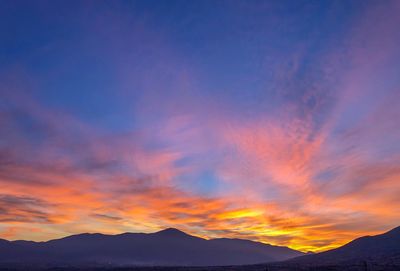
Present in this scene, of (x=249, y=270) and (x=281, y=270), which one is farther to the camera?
(x=249, y=270)

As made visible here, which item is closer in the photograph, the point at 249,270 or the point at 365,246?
the point at 249,270

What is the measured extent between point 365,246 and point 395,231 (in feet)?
71.0

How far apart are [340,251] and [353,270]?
118828mm

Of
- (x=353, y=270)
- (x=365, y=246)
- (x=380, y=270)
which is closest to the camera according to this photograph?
(x=380, y=270)

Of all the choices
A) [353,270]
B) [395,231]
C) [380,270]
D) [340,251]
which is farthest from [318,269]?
[395,231]

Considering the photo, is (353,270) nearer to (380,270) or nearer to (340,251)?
(380,270)

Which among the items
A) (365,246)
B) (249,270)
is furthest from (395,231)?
(249,270)

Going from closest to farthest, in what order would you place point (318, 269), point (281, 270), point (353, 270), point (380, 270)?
point (380, 270)
point (353, 270)
point (318, 269)
point (281, 270)

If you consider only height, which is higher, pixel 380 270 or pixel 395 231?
pixel 395 231

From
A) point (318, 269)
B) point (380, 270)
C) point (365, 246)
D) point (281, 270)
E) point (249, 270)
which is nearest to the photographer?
point (380, 270)

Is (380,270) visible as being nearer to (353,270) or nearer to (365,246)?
(353,270)

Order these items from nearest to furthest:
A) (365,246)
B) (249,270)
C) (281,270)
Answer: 1. (281,270)
2. (249,270)
3. (365,246)

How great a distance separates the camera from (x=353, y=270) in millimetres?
72500

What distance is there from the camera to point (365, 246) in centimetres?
18138
